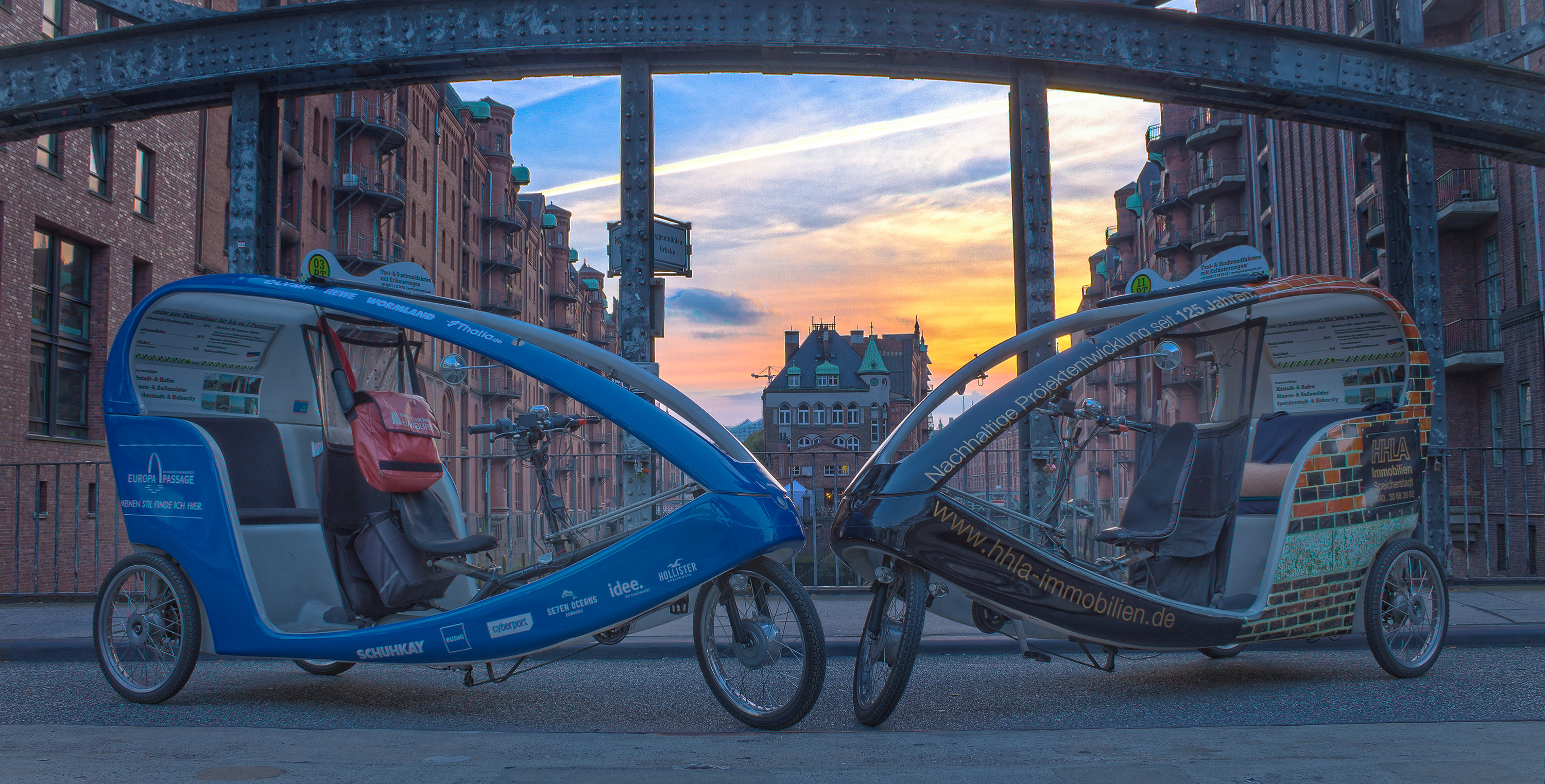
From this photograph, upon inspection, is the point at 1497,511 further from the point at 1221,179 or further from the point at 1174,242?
the point at 1174,242

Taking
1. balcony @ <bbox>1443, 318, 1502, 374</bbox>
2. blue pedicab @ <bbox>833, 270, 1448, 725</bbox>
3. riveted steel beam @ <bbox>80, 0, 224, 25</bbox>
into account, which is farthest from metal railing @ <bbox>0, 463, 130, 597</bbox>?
balcony @ <bbox>1443, 318, 1502, 374</bbox>

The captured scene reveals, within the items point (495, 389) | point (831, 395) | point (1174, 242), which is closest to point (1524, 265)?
point (1174, 242)

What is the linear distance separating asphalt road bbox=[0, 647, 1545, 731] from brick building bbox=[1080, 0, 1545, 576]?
228 centimetres

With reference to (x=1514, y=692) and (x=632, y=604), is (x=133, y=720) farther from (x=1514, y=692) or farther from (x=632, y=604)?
(x=1514, y=692)

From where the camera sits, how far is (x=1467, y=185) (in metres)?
25.8

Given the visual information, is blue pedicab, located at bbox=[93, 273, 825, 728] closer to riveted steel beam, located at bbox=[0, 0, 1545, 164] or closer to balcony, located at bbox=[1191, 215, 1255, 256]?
riveted steel beam, located at bbox=[0, 0, 1545, 164]

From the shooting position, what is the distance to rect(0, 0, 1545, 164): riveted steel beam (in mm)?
9047

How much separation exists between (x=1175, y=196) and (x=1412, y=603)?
1974 inches

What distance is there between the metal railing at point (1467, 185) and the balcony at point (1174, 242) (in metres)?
25.2

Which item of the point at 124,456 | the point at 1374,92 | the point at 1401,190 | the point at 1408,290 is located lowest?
the point at 124,456

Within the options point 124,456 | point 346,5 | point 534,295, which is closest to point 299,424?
point 124,456

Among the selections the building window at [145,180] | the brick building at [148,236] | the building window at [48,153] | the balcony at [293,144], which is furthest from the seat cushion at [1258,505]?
the balcony at [293,144]

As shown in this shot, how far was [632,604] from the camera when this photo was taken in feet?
15.8

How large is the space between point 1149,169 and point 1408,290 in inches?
2779
